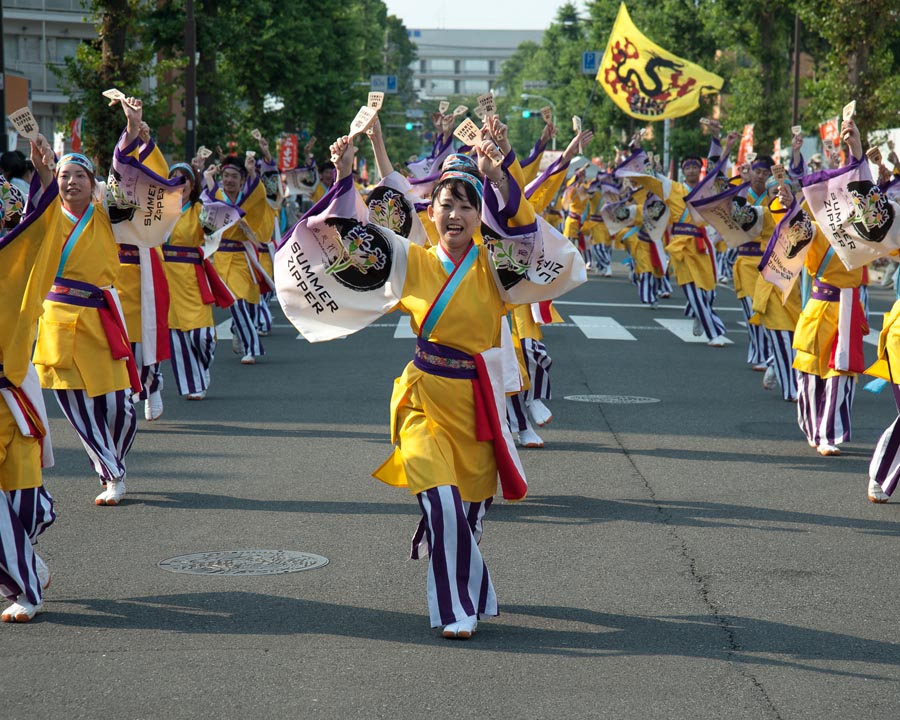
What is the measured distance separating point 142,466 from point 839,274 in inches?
181

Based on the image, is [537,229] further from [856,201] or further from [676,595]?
[856,201]

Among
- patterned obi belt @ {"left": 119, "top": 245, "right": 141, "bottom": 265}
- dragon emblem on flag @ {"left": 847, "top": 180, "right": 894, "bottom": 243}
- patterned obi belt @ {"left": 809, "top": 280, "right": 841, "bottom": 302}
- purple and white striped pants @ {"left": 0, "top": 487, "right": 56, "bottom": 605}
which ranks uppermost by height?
dragon emblem on flag @ {"left": 847, "top": 180, "right": 894, "bottom": 243}

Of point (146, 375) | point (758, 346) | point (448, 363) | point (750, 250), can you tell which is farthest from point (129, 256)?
point (758, 346)

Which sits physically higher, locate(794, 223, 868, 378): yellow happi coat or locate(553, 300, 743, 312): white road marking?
locate(794, 223, 868, 378): yellow happi coat

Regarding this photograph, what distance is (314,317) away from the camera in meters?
5.72

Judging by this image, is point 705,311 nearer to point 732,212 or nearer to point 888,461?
point 732,212

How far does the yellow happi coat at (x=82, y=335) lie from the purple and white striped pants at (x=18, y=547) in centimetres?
195

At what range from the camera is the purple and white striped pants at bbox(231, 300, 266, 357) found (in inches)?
569

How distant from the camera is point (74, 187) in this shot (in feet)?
24.9

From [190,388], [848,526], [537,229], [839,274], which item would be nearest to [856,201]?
[839,274]

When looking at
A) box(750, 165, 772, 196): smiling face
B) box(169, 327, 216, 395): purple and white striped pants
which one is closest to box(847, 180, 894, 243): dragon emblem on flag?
box(750, 165, 772, 196): smiling face

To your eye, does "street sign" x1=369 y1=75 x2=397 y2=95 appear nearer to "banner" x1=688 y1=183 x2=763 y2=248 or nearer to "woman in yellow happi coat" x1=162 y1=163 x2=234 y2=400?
"banner" x1=688 y1=183 x2=763 y2=248

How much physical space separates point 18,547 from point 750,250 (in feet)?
32.2

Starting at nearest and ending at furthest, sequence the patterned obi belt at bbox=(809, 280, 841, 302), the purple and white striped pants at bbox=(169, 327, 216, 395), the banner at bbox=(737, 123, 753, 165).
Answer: the patterned obi belt at bbox=(809, 280, 841, 302) → the purple and white striped pants at bbox=(169, 327, 216, 395) → the banner at bbox=(737, 123, 753, 165)
